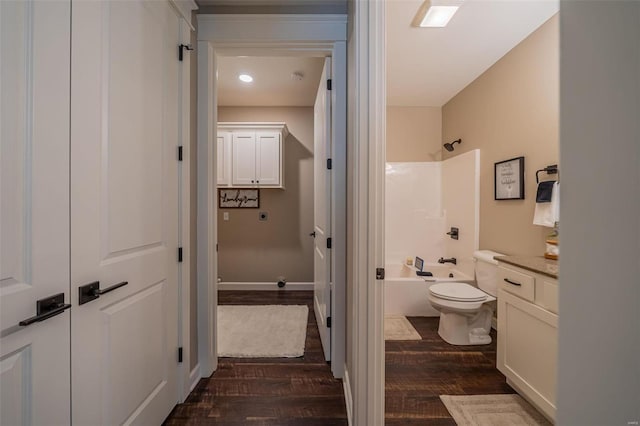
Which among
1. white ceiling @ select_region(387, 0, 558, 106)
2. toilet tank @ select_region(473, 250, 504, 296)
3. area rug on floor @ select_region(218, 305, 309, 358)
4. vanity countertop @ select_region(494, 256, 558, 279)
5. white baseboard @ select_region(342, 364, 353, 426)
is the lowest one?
area rug on floor @ select_region(218, 305, 309, 358)

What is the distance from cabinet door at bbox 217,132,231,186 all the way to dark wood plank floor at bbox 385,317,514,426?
9.01ft

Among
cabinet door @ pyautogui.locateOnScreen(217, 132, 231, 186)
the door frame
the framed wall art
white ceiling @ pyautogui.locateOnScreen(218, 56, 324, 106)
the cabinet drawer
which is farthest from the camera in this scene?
the framed wall art

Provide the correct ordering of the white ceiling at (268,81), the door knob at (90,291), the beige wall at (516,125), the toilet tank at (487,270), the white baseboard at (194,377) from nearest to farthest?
1. the door knob at (90,291)
2. the white baseboard at (194,377)
3. the beige wall at (516,125)
4. the toilet tank at (487,270)
5. the white ceiling at (268,81)

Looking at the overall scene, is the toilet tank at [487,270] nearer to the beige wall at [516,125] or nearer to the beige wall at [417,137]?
the beige wall at [516,125]

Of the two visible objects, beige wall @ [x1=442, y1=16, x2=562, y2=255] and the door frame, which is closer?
the door frame

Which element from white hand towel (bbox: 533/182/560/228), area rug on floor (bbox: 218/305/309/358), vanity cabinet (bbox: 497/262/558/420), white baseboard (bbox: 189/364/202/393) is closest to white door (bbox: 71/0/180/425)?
white baseboard (bbox: 189/364/202/393)

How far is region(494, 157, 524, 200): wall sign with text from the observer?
2301 mm

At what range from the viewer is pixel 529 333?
1.60m

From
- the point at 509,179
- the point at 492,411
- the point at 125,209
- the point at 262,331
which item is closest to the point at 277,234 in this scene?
the point at 262,331

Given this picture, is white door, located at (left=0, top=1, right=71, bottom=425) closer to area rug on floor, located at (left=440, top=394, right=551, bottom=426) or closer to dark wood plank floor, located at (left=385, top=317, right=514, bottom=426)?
dark wood plank floor, located at (left=385, top=317, right=514, bottom=426)

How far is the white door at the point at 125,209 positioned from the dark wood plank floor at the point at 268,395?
0.67ft

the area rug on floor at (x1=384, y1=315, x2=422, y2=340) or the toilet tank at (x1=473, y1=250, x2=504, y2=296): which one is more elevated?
the toilet tank at (x1=473, y1=250, x2=504, y2=296)

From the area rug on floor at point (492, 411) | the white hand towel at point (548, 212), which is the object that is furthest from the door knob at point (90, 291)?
the white hand towel at point (548, 212)

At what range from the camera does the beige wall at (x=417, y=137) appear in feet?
11.9
